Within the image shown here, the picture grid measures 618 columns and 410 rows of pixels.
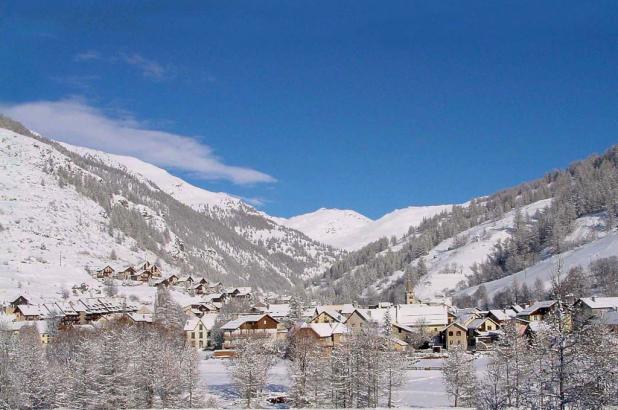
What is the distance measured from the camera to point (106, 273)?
545 feet

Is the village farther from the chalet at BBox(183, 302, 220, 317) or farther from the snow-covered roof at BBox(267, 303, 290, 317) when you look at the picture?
the chalet at BBox(183, 302, 220, 317)

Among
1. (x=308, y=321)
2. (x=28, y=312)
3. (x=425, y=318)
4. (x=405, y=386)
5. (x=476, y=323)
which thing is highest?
(x=28, y=312)

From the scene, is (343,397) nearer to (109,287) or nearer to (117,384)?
(117,384)

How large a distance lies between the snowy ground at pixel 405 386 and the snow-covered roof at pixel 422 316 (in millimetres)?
27045

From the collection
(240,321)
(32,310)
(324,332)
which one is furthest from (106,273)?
(324,332)

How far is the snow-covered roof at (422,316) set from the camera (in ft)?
367

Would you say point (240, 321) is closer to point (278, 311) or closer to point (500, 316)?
point (278, 311)

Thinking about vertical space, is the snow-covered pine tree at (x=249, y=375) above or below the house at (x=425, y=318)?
below

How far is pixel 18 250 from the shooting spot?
166875 millimetres

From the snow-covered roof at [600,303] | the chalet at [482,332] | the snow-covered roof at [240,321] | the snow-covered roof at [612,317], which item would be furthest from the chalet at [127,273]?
the snow-covered roof at [612,317]

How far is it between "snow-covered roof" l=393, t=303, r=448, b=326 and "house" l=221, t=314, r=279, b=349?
22529mm

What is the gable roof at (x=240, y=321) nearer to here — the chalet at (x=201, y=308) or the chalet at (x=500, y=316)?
the chalet at (x=201, y=308)

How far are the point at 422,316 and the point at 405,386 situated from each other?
52020mm

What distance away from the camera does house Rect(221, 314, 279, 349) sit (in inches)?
3994
